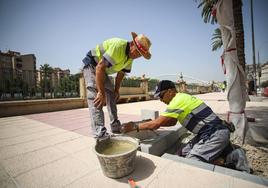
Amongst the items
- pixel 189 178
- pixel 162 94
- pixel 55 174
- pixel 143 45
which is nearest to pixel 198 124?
pixel 162 94

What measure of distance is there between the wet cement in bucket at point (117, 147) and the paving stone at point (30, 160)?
0.80m

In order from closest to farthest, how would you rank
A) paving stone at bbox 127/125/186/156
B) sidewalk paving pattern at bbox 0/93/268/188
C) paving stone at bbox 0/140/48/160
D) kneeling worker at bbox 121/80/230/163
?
sidewalk paving pattern at bbox 0/93/268/188
kneeling worker at bbox 121/80/230/163
paving stone at bbox 127/125/186/156
paving stone at bbox 0/140/48/160

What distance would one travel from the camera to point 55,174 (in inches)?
60.2

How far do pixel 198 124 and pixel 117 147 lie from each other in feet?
3.62

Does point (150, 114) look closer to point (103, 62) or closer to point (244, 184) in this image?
point (103, 62)

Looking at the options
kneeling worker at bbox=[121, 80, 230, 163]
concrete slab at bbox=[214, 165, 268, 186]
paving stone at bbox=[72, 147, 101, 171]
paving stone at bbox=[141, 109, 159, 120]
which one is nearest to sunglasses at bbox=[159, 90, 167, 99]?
kneeling worker at bbox=[121, 80, 230, 163]

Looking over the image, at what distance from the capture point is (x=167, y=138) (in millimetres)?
2381

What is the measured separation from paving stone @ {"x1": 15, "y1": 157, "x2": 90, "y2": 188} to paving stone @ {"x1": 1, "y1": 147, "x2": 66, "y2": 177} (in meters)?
0.13

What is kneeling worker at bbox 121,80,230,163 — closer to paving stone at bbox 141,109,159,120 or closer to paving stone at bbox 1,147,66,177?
paving stone at bbox 141,109,159,120

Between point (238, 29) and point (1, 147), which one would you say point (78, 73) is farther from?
point (238, 29)

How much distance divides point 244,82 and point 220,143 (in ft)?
4.94

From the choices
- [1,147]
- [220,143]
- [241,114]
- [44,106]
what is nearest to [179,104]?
[220,143]

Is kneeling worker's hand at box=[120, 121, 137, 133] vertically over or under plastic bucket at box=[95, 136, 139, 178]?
over

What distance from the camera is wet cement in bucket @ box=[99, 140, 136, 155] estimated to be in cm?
156
